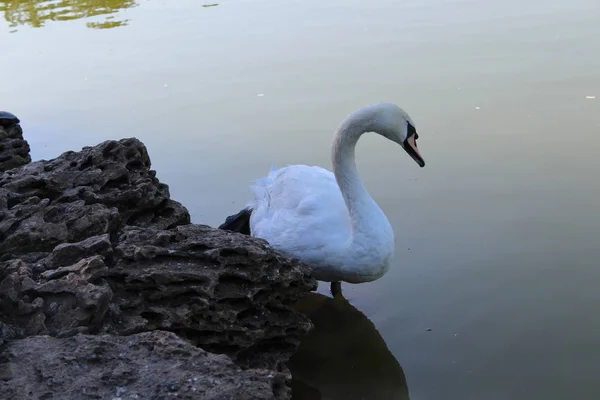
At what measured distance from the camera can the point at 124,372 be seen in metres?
2.46

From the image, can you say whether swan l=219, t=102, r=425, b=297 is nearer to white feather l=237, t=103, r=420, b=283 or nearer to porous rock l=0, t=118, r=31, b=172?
white feather l=237, t=103, r=420, b=283

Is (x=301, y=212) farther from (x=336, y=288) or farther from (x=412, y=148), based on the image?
(x=412, y=148)

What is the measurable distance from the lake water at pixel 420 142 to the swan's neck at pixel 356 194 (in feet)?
1.77

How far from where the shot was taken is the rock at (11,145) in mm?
4941

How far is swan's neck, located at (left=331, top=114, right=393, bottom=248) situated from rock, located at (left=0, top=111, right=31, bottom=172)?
2.23 meters

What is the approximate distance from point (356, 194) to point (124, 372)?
212 centimetres

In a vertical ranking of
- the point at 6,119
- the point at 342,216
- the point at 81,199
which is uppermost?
the point at 81,199

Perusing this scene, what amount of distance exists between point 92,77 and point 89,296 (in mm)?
6839

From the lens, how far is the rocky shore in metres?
2.46

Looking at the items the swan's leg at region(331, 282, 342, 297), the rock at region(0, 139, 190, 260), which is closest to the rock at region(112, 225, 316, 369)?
the rock at region(0, 139, 190, 260)

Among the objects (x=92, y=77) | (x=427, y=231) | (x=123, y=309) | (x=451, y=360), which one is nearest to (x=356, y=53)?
(x=92, y=77)

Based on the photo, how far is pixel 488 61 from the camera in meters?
7.51

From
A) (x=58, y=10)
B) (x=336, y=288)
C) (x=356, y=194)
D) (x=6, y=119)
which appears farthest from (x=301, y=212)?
(x=58, y=10)

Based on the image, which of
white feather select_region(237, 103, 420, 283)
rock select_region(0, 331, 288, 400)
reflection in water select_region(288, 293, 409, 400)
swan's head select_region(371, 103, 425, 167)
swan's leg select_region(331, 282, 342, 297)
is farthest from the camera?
swan's leg select_region(331, 282, 342, 297)
